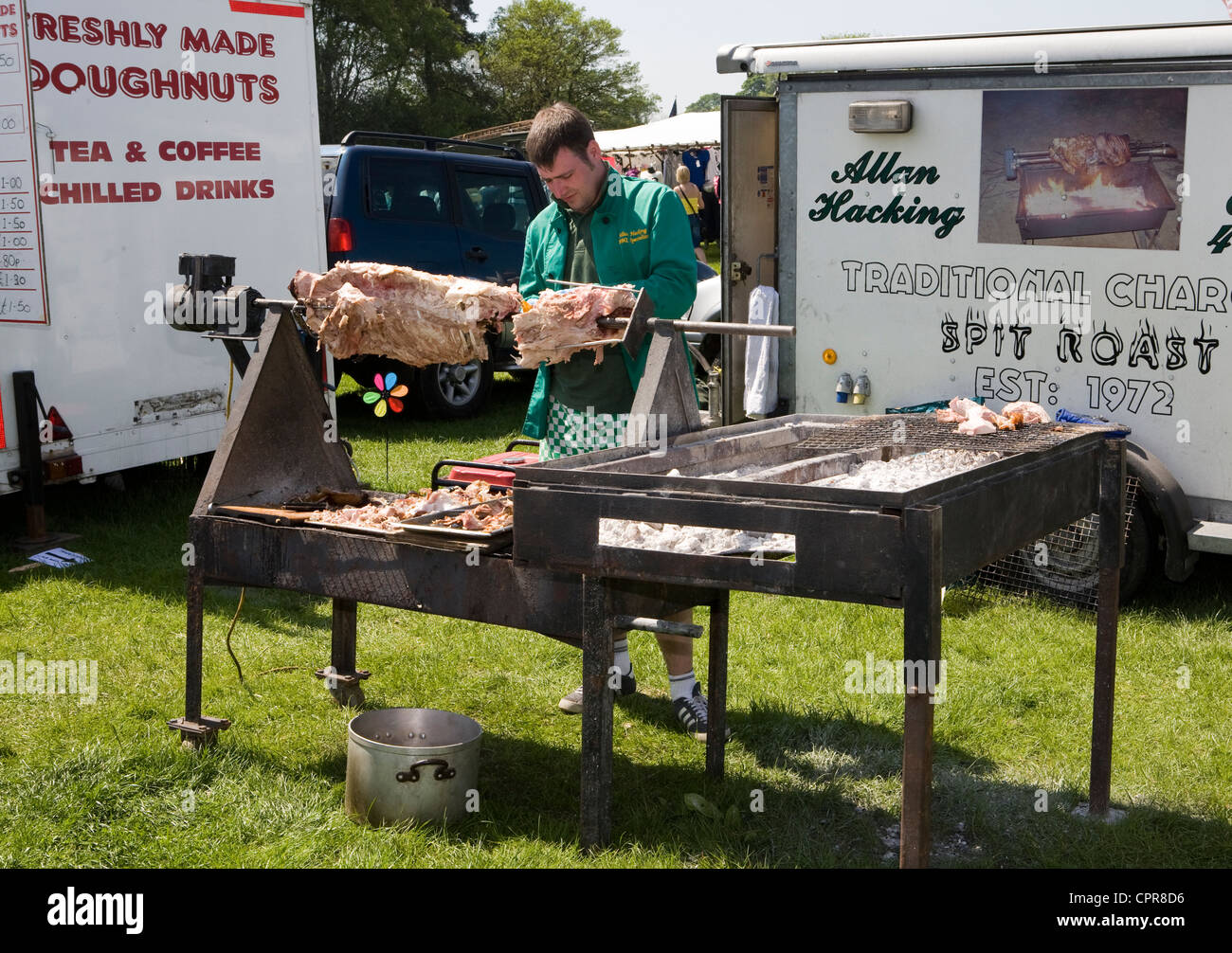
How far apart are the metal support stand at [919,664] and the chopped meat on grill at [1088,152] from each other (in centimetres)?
362

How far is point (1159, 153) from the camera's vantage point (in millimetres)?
5727

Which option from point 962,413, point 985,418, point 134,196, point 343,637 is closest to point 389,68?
point 134,196

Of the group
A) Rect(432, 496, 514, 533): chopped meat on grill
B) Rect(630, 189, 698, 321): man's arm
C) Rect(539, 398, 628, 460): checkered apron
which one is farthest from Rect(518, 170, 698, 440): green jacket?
Rect(432, 496, 514, 533): chopped meat on grill

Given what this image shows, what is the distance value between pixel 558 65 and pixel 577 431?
243ft

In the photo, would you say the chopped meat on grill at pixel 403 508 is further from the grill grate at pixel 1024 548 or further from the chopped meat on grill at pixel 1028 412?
the chopped meat on grill at pixel 1028 412

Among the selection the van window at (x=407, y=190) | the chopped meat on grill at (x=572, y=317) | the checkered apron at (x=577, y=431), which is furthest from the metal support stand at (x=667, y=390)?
the van window at (x=407, y=190)

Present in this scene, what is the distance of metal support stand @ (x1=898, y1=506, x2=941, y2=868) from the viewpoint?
9.58 ft

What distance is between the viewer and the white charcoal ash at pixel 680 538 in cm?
349

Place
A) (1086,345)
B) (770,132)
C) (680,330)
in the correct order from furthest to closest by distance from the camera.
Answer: (770,132), (1086,345), (680,330)

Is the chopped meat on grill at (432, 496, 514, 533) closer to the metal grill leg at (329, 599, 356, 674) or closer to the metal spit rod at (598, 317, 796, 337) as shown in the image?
the metal spit rod at (598, 317, 796, 337)

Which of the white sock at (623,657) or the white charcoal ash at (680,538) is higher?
the white charcoal ash at (680,538)
